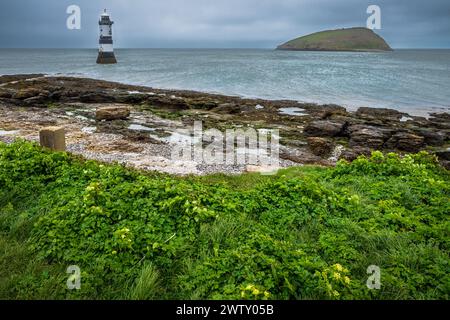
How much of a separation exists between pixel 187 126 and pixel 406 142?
1283 centimetres

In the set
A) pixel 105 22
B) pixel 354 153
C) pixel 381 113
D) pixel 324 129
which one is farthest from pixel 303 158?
pixel 105 22

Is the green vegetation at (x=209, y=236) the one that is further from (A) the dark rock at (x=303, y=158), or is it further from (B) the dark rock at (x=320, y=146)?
(B) the dark rock at (x=320, y=146)

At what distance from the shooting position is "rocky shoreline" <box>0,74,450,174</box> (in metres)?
14.6

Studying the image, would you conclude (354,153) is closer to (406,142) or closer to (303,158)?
(303,158)

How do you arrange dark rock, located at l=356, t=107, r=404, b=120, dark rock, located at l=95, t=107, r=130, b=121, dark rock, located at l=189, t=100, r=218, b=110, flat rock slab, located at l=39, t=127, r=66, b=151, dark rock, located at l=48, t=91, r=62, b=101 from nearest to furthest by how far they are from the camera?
1. flat rock slab, located at l=39, t=127, r=66, b=151
2. dark rock, located at l=95, t=107, r=130, b=121
3. dark rock, located at l=356, t=107, r=404, b=120
4. dark rock, located at l=189, t=100, r=218, b=110
5. dark rock, located at l=48, t=91, r=62, b=101

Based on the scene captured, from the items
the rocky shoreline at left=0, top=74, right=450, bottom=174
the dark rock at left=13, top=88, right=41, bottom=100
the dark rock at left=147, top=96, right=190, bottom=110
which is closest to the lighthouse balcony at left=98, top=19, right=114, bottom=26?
Answer: the rocky shoreline at left=0, top=74, right=450, bottom=174

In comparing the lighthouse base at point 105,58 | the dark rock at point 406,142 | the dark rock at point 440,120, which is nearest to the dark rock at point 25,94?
the dark rock at point 406,142

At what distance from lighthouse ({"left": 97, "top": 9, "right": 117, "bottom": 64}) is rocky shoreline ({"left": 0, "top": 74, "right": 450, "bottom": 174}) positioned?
56.3 meters

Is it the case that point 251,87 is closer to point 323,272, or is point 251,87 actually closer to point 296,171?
point 296,171

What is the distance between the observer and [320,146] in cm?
1727

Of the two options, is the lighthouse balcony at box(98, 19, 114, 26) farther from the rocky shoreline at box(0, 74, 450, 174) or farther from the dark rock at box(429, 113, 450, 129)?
the dark rock at box(429, 113, 450, 129)

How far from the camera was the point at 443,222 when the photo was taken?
6.57 meters

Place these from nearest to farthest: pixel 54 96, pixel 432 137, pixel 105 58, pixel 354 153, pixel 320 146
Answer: pixel 354 153
pixel 320 146
pixel 432 137
pixel 54 96
pixel 105 58
